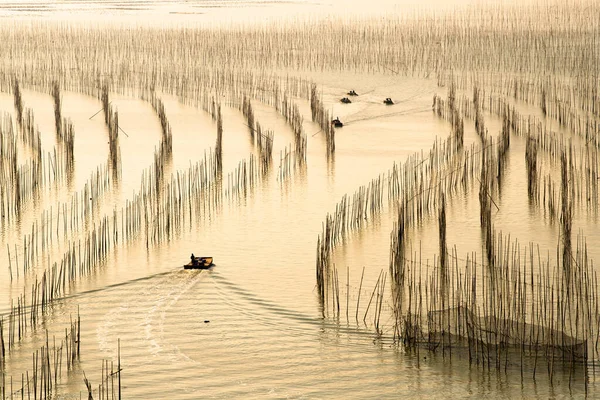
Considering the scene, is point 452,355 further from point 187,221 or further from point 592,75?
point 592,75

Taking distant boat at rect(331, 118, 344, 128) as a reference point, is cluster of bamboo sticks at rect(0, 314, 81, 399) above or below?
below

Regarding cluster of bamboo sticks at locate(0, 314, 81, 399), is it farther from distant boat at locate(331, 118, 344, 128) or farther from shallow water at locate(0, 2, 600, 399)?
distant boat at locate(331, 118, 344, 128)

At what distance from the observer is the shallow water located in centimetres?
416

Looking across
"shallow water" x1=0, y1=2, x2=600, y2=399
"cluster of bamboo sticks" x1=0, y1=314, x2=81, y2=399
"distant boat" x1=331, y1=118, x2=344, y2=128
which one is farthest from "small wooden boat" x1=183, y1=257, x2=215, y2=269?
"distant boat" x1=331, y1=118, x2=344, y2=128

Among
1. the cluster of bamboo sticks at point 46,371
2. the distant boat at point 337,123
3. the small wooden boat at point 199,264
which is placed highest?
the distant boat at point 337,123

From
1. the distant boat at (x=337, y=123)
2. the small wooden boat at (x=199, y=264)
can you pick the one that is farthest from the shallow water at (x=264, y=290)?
the distant boat at (x=337, y=123)

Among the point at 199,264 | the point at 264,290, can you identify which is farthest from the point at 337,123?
the point at 264,290

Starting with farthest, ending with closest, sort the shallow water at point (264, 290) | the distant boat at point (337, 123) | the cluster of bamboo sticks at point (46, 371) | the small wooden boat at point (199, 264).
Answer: the distant boat at point (337, 123), the small wooden boat at point (199, 264), the shallow water at point (264, 290), the cluster of bamboo sticks at point (46, 371)

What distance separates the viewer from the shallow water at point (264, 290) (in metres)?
4.16

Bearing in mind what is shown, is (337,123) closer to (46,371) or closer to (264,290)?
(264,290)

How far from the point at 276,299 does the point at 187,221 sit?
67.0 inches

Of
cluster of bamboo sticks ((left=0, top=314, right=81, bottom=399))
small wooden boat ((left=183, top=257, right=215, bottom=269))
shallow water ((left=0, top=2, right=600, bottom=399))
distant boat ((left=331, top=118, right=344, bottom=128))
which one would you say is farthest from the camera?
distant boat ((left=331, top=118, right=344, bottom=128))

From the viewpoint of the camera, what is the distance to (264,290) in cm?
541

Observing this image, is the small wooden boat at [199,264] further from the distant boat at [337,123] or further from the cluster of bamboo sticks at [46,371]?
the distant boat at [337,123]
